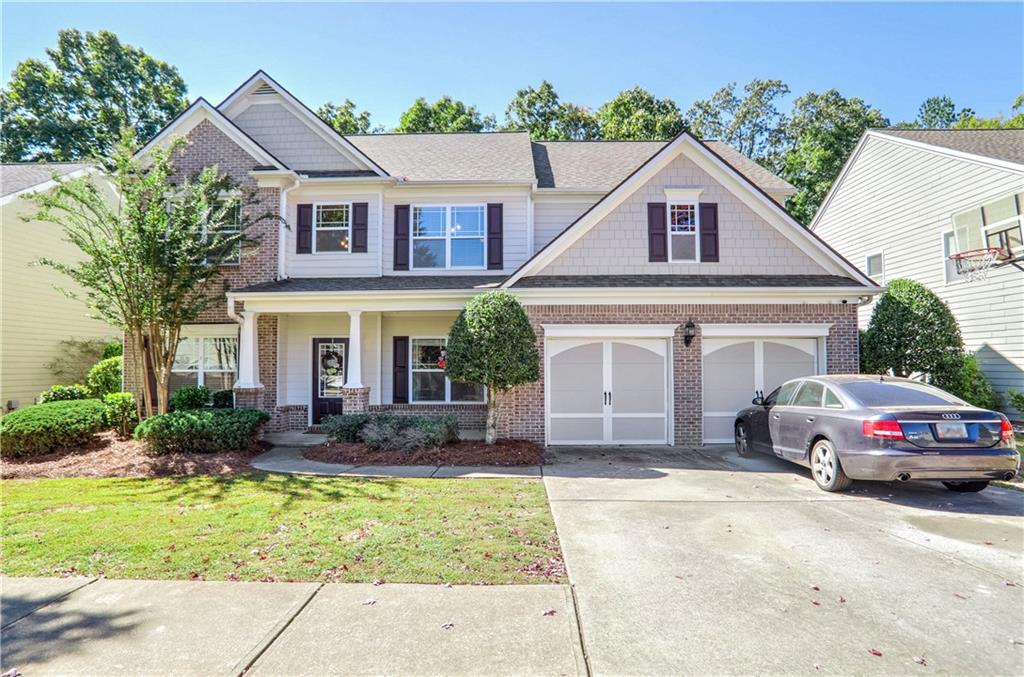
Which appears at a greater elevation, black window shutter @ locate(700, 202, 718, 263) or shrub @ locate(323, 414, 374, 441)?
black window shutter @ locate(700, 202, 718, 263)

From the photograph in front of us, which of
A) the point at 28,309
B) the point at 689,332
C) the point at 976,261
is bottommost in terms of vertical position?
the point at 689,332

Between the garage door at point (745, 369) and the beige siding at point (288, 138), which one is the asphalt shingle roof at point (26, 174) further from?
the garage door at point (745, 369)

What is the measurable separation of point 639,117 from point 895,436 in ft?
88.5

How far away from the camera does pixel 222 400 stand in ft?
40.4

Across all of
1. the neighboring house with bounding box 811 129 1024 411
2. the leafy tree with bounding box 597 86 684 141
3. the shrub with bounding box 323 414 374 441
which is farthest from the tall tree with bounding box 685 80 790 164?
the shrub with bounding box 323 414 374 441

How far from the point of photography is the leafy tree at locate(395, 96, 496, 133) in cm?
2997

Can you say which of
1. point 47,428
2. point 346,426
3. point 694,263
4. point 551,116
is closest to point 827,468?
point 694,263

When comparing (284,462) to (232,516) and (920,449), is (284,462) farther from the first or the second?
(920,449)

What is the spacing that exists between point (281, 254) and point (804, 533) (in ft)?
40.9

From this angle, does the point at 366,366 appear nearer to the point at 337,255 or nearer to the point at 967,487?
the point at 337,255

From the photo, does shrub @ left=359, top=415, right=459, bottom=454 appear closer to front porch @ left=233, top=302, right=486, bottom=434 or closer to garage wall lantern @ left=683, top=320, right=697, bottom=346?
front porch @ left=233, top=302, right=486, bottom=434

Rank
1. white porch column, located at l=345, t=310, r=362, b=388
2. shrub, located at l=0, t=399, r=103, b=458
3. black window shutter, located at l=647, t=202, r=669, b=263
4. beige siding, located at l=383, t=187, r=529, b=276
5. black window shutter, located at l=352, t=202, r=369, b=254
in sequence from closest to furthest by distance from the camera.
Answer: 1. shrub, located at l=0, t=399, r=103, b=458
2. black window shutter, located at l=647, t=202, r=669, b=263
3. white porch column, located at l=345, t=310, r=362, b=388
4. black window shutter, located at l=352, t=202, r=369, b=254
5. beige siding, located at l=383, t=187, r=529, b=276

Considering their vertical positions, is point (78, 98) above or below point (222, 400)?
above

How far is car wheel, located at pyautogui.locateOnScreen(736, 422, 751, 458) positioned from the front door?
9.68m
